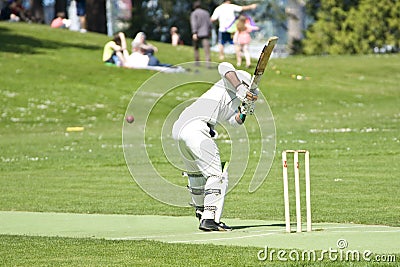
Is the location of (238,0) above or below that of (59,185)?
below

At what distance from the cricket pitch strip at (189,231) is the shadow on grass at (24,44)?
1113 inches

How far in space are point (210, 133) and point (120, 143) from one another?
14.5 meters

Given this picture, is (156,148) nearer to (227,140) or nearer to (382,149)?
(227,140)

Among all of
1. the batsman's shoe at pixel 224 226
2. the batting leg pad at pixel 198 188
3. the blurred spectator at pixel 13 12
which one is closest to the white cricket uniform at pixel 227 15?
the blurred spectator at pixel 13 12

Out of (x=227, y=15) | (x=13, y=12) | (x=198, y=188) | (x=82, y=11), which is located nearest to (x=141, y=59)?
(x=227, y=15)

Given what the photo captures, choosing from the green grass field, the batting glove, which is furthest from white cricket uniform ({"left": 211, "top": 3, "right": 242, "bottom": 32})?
the batting glove

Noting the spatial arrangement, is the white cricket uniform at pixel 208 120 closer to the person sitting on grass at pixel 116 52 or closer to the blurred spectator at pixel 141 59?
Answer: the person sitting on grass at pixel 116 52

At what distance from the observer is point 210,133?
12672 mm

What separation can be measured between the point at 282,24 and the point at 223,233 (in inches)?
2753

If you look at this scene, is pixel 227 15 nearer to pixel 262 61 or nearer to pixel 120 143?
pixel 120 143

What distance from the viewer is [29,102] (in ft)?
117

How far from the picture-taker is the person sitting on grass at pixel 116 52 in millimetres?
38500

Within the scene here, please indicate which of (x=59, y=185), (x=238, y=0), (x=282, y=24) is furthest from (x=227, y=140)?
(x=282, y=24)

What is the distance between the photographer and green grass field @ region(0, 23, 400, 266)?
11.2 meters
